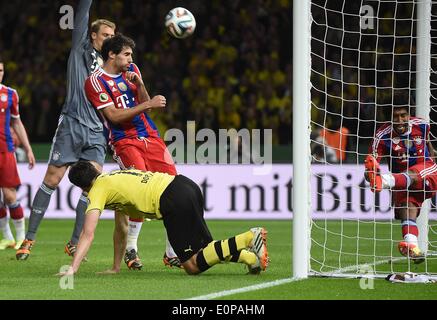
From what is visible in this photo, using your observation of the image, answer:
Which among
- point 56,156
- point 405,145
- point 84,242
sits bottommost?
point 84,242

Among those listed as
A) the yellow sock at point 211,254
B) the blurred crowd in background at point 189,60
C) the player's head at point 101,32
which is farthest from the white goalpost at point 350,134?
the player's head at point 101,32

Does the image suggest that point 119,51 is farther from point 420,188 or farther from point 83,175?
point 420,188

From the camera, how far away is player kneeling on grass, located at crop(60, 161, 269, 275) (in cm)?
757

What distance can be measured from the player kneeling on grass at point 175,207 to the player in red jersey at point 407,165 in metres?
1.93

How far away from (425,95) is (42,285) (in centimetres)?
466

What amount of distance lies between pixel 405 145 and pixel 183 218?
2737 millimetres

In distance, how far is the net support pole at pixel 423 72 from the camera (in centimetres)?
994

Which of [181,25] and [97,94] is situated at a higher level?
[181,25]

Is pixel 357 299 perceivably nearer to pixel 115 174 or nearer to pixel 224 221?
pixel 115 174

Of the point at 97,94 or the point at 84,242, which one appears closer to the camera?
the point at 84,242

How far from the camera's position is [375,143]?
9367 mm

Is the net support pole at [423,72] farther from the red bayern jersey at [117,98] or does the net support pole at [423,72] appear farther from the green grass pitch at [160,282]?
the red bayern jersey at [117,98]

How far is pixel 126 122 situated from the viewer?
28.4ft

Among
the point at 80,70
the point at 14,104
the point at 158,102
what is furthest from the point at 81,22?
the point at 14,104
